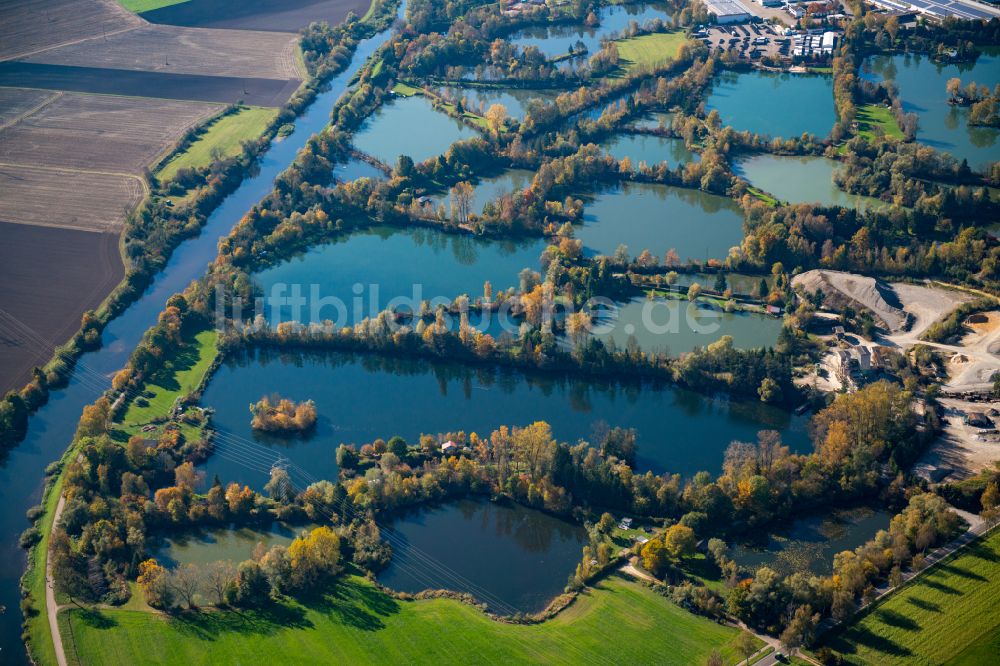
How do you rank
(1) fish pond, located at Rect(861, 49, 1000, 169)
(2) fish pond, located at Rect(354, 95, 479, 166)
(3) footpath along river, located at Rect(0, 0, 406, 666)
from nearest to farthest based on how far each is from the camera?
(3) footpath along river, located at Rect(0, 0, 406, 666), (1) fish pond, located at Rect(861, 49, 1000, 169), (2) fish pond, located at Rect(354, 95, 479, 166)

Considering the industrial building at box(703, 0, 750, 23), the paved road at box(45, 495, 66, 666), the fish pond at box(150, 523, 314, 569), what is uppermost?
the industrial building at box(703, 0, 750, 23)

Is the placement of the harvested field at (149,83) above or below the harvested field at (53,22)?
below

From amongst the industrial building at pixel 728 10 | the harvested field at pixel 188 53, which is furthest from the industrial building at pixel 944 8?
the harvested field at pixel 188 53

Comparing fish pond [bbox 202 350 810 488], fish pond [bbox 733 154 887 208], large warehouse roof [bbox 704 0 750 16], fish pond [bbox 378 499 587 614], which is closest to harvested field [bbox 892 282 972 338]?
fish pond [bbox 733 154 887 208]

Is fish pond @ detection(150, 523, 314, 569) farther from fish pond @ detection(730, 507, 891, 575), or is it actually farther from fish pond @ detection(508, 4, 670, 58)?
fish pond @ detection(508, 4, 670, 58)

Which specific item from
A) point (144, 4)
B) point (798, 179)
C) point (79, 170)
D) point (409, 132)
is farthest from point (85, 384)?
point (144, 4)

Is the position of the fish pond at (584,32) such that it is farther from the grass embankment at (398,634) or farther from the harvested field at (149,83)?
the grass embankment at (398,634)
